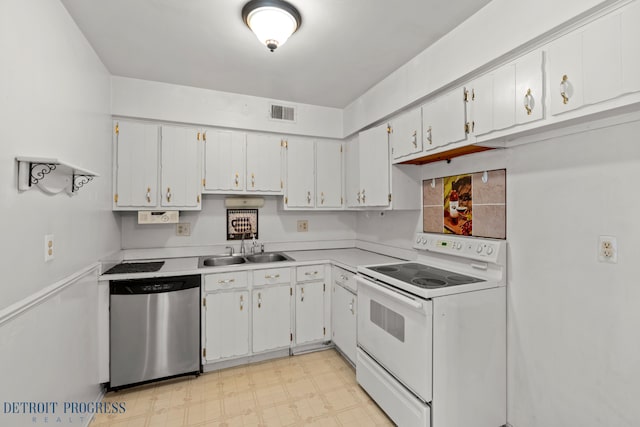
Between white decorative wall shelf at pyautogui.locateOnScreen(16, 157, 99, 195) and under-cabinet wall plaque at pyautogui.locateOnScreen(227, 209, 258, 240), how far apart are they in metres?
1.58

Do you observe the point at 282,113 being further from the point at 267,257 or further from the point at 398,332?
the point at 398,332

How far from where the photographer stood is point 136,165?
2.71 metres

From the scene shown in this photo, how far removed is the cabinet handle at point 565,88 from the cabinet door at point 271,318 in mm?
2417

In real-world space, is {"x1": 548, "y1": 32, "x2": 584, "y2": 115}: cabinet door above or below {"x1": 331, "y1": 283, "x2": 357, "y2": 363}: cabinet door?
above

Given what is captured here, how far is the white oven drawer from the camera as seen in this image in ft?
5.79

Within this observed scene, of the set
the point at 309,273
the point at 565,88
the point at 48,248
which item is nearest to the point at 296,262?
the point at 309,273

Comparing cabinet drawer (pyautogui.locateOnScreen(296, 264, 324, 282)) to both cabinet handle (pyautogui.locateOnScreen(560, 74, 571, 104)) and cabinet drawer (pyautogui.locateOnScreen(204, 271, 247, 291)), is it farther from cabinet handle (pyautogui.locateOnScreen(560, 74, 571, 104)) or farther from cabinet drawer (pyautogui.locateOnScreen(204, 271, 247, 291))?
cabinet handle (pyautogui.locateOnScreen(560, 74, 571, 104))

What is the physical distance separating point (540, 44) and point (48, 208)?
2575 mm

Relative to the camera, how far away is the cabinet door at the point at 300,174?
3270 mm

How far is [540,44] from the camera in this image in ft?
4.95

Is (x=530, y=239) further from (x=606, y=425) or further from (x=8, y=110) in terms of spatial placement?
(x=8, y=110)

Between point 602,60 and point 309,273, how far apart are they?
2479mm

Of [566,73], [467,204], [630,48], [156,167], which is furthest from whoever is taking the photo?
[156,167]

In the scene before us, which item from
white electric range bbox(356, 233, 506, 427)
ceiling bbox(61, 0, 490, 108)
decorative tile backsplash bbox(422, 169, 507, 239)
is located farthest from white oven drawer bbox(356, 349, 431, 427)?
ceiling bbox(61, 0, 490, 108)
